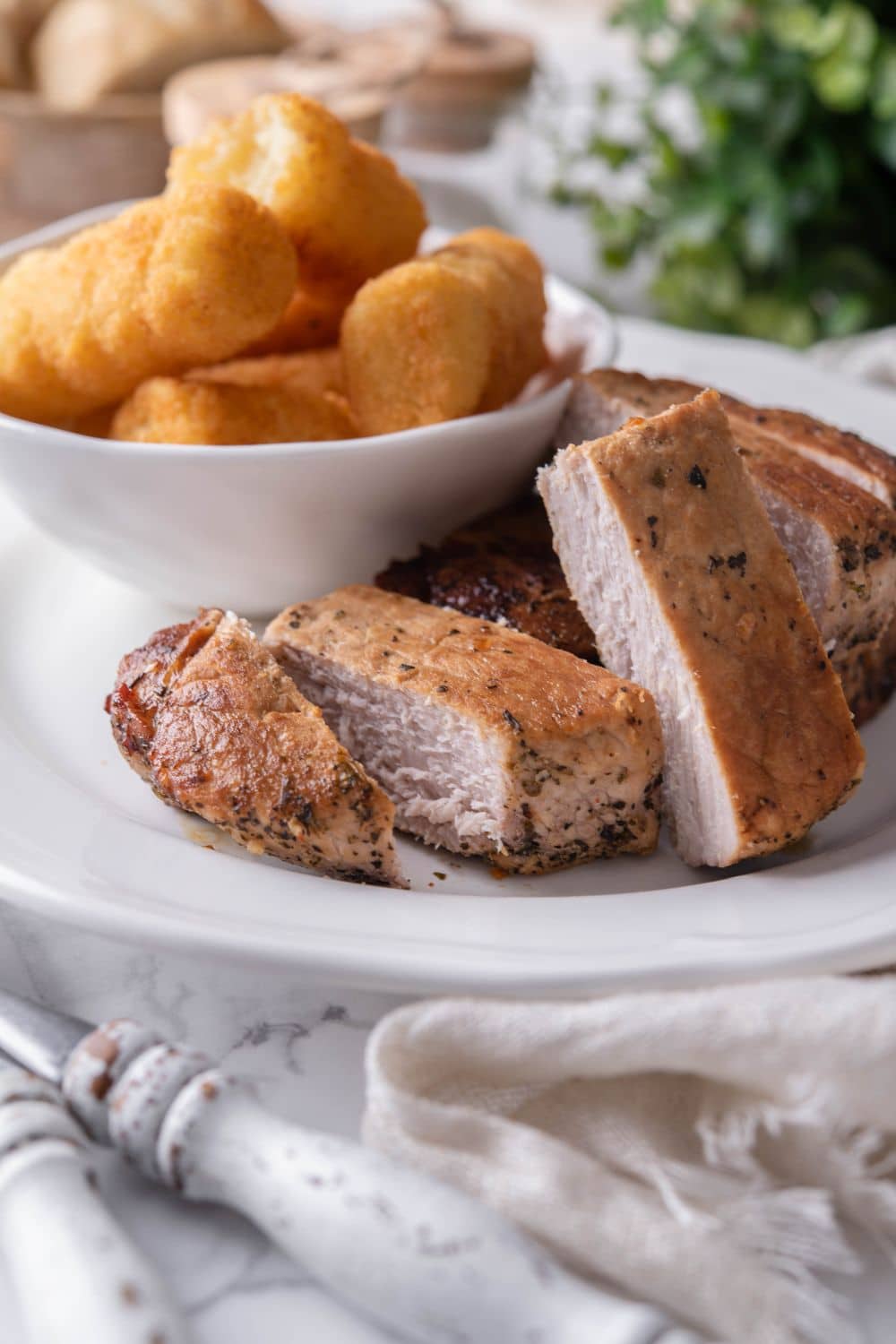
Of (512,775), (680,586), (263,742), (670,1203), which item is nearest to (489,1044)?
(670,1203)

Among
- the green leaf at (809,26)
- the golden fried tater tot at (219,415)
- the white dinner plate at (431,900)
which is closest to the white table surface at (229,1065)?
the white dinner plate at (431,900)

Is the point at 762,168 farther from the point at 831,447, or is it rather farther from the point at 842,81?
the point at 831,447

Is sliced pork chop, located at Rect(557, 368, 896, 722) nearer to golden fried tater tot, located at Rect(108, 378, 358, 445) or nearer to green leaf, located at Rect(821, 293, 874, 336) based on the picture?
golden fried tater tot, located at Rect(108, 378, 358, 445)

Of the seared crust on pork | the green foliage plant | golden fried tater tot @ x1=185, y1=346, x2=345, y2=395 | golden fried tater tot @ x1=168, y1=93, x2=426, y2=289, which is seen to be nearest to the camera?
the seared crust on pork

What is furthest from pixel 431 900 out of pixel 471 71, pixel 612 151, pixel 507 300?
pixel 471 71

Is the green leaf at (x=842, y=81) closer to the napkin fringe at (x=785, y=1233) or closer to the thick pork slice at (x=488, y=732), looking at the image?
the thick pork slice at (x=488, y=732)

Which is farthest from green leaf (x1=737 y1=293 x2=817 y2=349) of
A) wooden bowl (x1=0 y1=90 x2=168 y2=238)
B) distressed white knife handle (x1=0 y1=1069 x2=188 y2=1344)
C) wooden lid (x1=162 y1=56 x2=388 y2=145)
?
distressed white knife handle (x1=0 y1=1069 x2=188 y2=1344)
